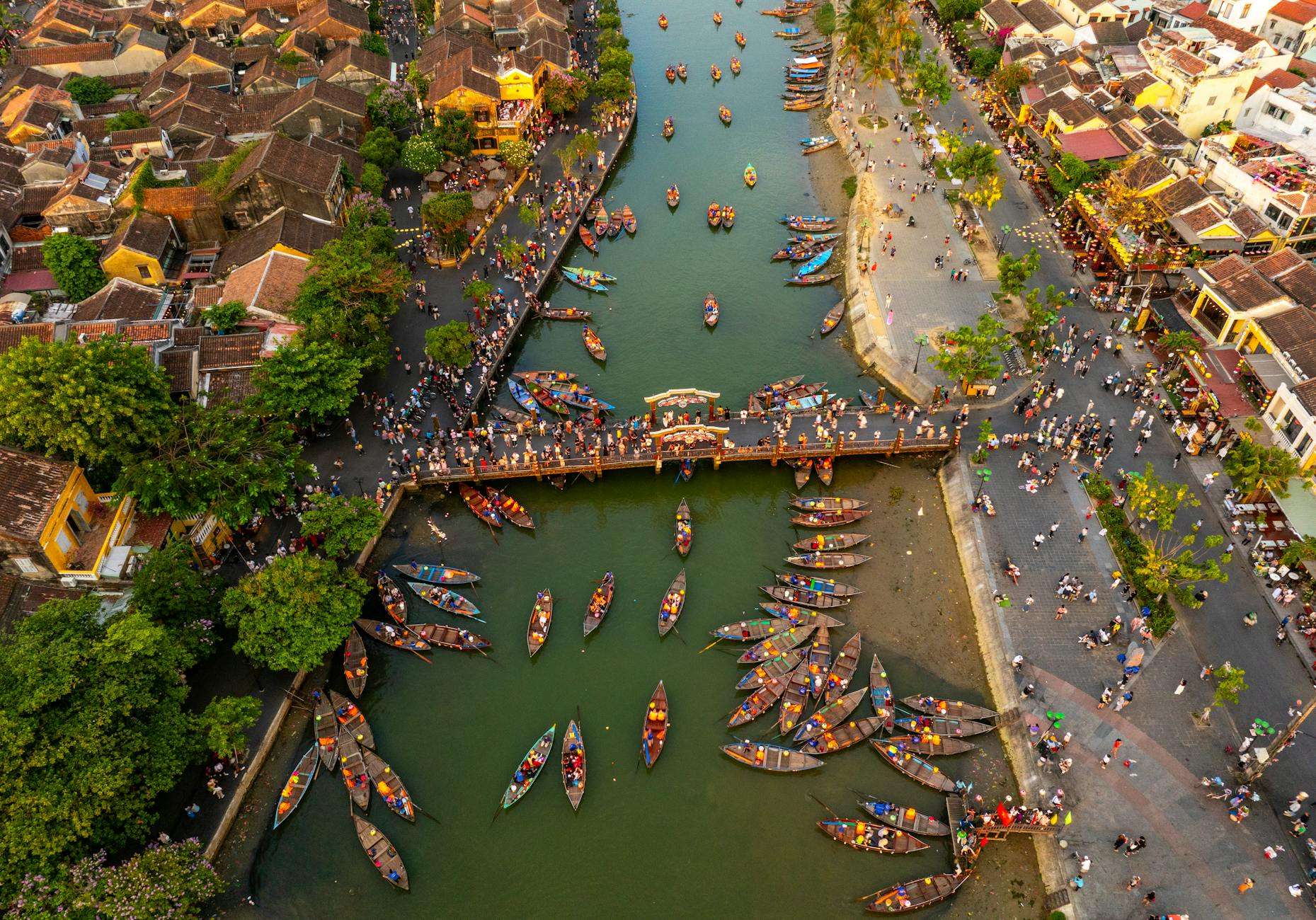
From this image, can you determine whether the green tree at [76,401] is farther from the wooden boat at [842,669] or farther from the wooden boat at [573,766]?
the wooden boat at [842,669]

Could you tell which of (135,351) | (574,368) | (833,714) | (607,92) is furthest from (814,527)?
(607,92)

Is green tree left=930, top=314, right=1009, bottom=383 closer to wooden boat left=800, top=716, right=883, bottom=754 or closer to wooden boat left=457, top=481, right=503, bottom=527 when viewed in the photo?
wooden boat left=800, top=716, right=883, bottom=754

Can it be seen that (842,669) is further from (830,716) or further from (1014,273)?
(1014,273)

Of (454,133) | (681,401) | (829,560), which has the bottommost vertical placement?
(829,560)

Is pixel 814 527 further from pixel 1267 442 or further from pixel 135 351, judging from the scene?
pixel 135 351

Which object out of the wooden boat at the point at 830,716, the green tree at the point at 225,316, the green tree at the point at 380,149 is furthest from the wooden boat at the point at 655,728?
the green tree at the point at 380,149

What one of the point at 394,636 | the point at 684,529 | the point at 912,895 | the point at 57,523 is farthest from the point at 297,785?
the point at 912,895

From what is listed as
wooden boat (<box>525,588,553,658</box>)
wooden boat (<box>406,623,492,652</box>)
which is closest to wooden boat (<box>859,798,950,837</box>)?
wooden boat (<box>525,588,553,658</box>)
